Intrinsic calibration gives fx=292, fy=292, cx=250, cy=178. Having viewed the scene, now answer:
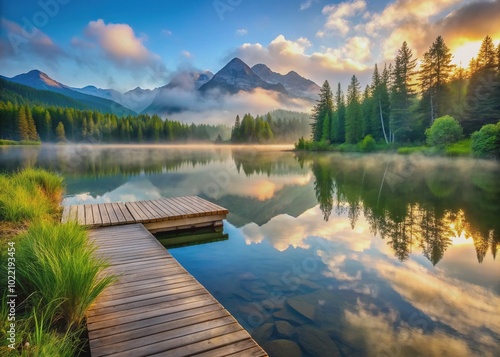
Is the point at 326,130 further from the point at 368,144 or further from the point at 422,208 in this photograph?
the point at 422,208

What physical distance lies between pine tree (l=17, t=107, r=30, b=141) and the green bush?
10387 centimetres

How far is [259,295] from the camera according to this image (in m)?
6.01

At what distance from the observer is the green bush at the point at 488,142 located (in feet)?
Result: 114

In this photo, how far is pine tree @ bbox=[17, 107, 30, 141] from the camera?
8231cm

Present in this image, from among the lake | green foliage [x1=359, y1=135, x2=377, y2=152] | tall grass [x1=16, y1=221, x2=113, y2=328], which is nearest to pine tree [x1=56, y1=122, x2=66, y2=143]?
green foliage [x1=359, y1=135, x2=377, y2=152]

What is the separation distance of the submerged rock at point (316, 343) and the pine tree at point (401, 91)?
174 feet

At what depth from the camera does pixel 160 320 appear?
3814 millimetres

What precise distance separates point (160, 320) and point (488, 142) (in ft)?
144

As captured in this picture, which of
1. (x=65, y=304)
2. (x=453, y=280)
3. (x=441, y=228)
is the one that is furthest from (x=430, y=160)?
(x=65, y=304)

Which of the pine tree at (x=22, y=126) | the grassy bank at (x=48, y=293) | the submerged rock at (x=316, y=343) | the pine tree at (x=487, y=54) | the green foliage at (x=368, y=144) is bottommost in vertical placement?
the submerged rock at (x=316, y=343)

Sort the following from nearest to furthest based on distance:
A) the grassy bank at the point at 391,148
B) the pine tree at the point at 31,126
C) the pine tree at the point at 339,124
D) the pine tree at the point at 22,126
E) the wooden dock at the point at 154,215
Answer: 1. the wooden dock at the point at 154,215
2. the grassy bank at the point at 391,148
3. the pine tree at the point at 339,124
4. the pine tree at the point at 22,126
5. the pine tree at the point at 31,126

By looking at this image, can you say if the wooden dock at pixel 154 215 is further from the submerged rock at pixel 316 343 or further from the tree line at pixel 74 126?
the tree line at pixel 74 126

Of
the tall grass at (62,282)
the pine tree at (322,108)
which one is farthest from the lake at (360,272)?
the pine tree at (322,108)

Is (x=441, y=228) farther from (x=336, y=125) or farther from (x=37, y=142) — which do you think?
(x=37, y=142)
